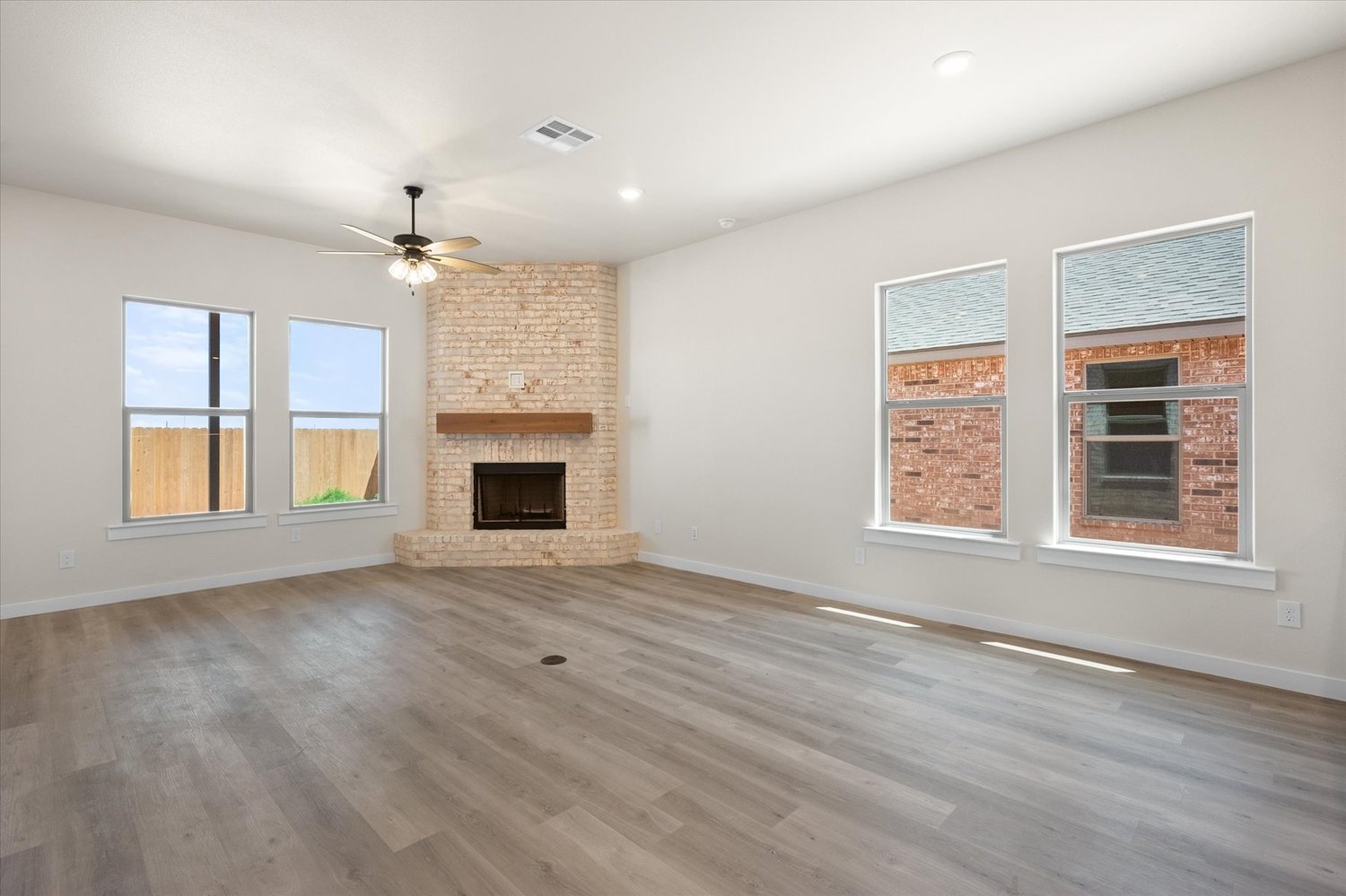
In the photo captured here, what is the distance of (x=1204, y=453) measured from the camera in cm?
341

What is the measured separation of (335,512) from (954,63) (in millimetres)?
6041

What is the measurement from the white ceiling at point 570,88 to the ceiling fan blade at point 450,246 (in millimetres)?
467

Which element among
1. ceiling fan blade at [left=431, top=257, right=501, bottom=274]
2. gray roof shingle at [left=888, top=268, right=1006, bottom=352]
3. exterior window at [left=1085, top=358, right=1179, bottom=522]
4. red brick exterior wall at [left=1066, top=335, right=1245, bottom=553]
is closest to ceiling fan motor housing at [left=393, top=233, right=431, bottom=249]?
ceiling fan blade at [left=431, top=257, right=501, bottom=274]

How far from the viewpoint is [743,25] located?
2.81 m

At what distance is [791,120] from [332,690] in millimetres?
3918

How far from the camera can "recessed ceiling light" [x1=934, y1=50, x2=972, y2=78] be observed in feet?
9.80

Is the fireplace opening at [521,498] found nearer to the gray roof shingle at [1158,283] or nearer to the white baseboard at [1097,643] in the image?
the white baseboard at [1097,643]

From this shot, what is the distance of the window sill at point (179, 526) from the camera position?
4969 millimetres

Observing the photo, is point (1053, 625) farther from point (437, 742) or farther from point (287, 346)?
point (287, 346)

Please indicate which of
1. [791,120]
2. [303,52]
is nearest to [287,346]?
[303,52]

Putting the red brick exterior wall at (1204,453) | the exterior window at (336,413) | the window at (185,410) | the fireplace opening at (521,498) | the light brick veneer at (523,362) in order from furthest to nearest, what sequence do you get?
the fireplace opening at (521,498)
the light brick veneer at (523,362)
the exterior window at (336,413)
the window at (185,410)
the red brick exterior wall at (1204,453)

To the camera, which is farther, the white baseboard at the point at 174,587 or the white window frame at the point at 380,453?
the white window frame at the point at 380,453

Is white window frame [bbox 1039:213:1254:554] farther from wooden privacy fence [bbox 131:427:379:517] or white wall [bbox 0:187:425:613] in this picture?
white wall [bbox 0:187:425:613]

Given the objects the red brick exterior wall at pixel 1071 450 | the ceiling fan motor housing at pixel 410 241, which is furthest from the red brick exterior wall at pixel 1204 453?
the ceiling fan motor housing at pixel 410 241
